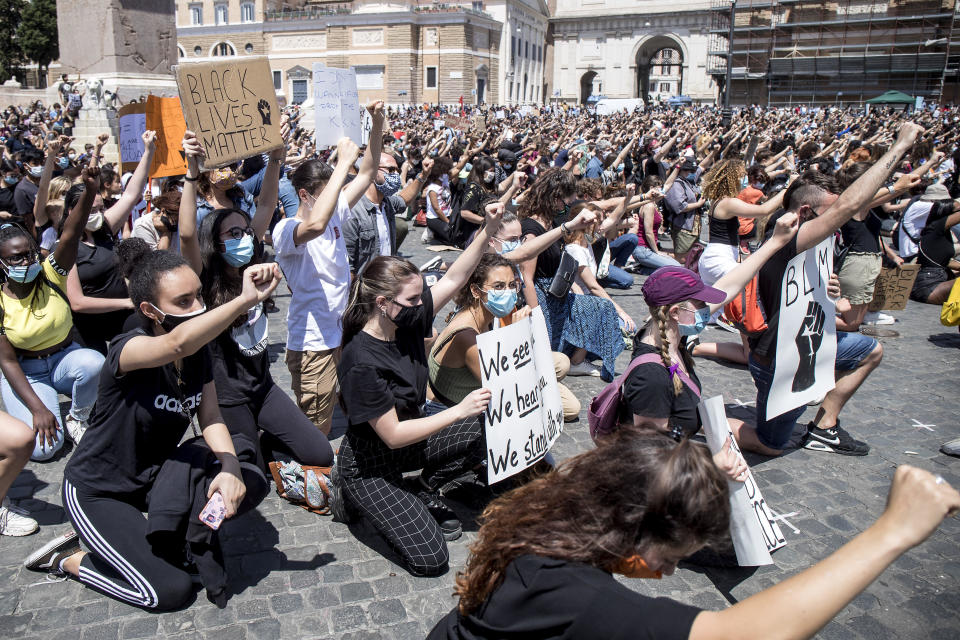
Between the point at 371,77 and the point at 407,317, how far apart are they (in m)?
60.4

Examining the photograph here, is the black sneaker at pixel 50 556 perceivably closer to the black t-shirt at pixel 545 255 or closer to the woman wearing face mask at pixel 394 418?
the woman wearing face mask at pixel 394 418

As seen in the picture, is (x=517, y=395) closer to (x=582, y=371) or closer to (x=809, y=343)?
(x=809, y=343)

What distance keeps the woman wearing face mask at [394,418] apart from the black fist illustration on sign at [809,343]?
1.97 m

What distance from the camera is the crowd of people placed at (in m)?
1.55

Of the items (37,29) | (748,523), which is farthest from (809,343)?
(37,29)

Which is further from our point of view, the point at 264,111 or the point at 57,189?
the point at 57,189

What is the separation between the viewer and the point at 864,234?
6.48m

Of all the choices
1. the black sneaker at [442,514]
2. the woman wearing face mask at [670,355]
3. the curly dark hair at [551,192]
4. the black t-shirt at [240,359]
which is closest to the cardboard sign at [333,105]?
the black t-shirt at [240,359]

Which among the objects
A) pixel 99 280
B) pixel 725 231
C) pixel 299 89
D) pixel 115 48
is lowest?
pixel 99 280

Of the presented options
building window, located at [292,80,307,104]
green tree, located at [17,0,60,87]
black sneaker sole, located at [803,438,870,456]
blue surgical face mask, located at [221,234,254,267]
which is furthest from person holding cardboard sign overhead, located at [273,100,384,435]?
building window, located at [292,80,307,104]

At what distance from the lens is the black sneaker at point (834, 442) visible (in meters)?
4.61

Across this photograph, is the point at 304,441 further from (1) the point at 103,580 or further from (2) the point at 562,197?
(2) the point at 562,197

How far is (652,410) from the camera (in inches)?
122

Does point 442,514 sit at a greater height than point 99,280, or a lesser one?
lesser
